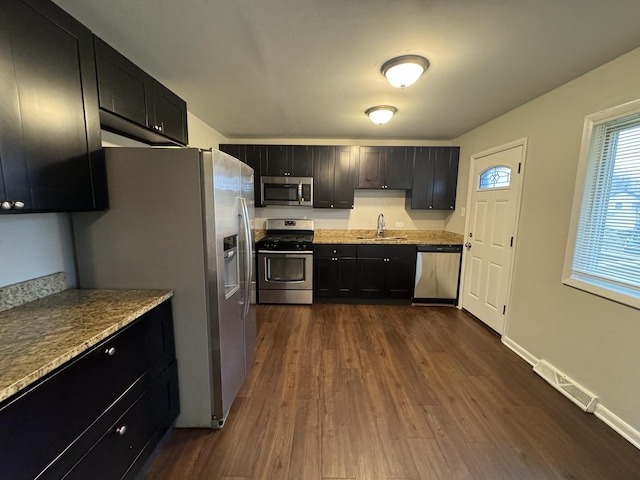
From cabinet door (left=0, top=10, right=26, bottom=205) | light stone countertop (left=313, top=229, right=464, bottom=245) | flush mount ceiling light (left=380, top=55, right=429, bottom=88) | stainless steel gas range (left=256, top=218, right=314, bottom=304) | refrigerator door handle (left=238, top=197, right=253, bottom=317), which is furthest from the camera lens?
light stone countertop (left=313, top=229, right=464, bottom=245)

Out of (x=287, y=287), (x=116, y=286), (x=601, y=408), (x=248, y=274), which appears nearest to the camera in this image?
(x=116, y=286)

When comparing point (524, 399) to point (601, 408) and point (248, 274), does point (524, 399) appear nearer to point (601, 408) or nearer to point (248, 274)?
point (601, 408)

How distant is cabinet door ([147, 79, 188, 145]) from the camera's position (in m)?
1.94

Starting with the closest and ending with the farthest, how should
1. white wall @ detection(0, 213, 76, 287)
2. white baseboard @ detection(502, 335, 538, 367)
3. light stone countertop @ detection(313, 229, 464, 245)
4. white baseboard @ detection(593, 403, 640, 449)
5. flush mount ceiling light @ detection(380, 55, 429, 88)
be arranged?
white wall @ detection(0, 213, 76, 287) → white baseboard @ detection(593, 403, 640, 449) → flush mount ceiling light @ detection(380, 55, 429, 88) → white baseboard @ detection(502, 335, 538, 367) → light stone countertop @ detection(313, 229, 464, 245)

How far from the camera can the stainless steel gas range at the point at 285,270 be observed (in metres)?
3.59

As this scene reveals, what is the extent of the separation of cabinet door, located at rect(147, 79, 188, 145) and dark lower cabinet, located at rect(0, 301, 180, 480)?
4.66ft

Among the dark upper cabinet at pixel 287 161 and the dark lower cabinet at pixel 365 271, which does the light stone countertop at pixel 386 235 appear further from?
the dark upper cabinet at pixel 287 161

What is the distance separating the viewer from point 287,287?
12.0 ft

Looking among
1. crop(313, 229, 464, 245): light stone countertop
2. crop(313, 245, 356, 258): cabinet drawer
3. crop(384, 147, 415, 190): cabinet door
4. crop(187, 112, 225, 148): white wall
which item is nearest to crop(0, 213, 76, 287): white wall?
crop(187, 112, 225, 148): white wall

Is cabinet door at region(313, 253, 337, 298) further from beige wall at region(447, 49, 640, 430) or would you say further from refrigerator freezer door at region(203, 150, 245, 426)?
beige wall at region(447, 49, 640, 430)

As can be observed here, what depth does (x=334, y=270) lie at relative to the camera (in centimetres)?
370

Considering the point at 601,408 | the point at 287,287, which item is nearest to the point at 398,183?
the point at 287,287

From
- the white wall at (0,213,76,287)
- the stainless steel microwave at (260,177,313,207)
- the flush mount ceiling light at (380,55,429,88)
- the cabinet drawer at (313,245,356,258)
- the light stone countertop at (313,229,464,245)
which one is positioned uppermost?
the flush mount ceiling light at (380,55,429,88)

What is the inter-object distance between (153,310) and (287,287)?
2308 mm
